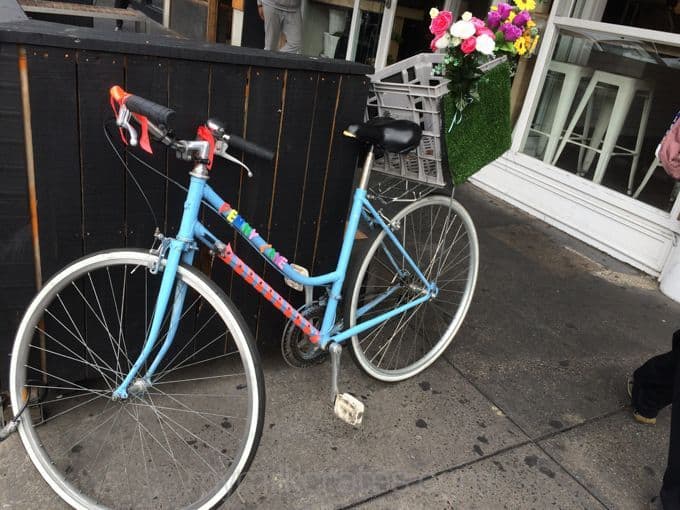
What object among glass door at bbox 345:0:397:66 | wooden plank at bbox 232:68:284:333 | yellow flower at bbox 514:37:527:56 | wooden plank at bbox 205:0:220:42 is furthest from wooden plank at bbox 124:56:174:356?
wooden plank at bbox 205:0:220:42

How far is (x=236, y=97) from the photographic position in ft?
7.04

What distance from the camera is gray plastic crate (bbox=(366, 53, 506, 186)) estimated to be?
92.0 inches

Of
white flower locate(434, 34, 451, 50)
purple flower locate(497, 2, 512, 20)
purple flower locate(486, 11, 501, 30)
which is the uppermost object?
purple flower locate(497, 2, 512, 20)

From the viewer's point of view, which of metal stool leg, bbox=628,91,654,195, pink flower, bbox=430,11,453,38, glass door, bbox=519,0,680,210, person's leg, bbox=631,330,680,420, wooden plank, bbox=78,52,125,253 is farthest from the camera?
metal stool leg, bbox=628,91,654,195

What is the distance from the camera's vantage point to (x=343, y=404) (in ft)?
7.79

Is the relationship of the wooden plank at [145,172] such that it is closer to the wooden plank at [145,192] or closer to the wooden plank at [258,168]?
the wooden plank at [145,192]

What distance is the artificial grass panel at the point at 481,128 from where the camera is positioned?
7.76 feet

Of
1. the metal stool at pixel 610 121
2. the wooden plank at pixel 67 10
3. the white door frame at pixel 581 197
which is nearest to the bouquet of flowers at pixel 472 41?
the white door frame at pixel 581 197

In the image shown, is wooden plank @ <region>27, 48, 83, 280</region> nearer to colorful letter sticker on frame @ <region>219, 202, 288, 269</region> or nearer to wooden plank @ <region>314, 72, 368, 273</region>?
colorful letter sticker on frame @ <region>219, 202, 288, 269</region>

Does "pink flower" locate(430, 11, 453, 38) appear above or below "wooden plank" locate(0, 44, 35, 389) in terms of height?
above

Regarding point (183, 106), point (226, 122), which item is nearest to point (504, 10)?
point (226, 122)

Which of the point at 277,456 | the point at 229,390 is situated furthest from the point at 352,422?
the point at 229,390

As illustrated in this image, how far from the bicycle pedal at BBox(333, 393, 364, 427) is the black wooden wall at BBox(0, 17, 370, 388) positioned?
1.78 ft

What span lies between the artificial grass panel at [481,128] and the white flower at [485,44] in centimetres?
13
